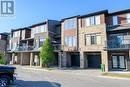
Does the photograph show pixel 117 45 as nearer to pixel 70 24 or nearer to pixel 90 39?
pixel 90 39

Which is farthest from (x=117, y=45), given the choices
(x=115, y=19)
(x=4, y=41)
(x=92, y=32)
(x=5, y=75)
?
(x=4, y=41)

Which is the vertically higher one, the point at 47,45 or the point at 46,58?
the point at 47,45

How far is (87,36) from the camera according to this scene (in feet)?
118

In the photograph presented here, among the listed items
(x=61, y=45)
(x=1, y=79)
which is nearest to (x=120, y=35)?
(x=61, y=45)

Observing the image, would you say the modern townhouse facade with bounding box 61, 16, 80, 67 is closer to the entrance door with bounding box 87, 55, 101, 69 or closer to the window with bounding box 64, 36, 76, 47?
the window with bounding box 64, 36, 76, 47

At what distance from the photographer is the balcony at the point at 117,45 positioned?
29.9m

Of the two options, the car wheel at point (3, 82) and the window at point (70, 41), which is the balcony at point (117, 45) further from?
the car wheel at point (3, 82)

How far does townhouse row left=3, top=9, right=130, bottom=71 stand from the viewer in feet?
105

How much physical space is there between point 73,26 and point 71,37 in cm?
209

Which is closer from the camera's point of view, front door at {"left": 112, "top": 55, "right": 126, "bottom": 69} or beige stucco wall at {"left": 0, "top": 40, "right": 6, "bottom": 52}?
front door at {"left": 112, "top": 55, "right": 126, "bottom": 69}

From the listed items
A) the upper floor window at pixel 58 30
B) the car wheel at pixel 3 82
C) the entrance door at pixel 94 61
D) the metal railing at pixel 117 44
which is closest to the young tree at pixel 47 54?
the upper floor window at pixel 58 30

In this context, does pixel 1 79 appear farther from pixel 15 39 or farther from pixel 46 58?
pixel 15 39

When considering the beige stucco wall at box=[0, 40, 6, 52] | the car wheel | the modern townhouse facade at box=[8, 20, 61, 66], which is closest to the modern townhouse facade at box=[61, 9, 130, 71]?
the modern townhouse facade at box=[8, 20, 61, 66]

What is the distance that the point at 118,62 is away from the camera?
33438 mm
